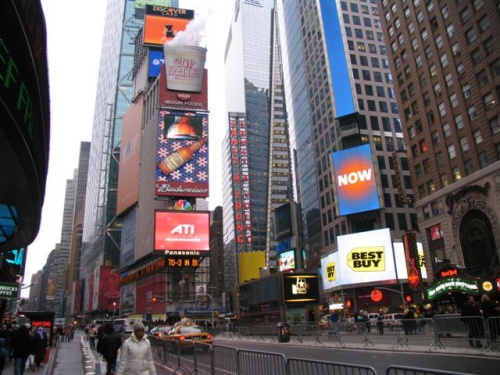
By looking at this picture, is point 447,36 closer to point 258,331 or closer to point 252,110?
point 258,331

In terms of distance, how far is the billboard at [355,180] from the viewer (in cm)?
7362

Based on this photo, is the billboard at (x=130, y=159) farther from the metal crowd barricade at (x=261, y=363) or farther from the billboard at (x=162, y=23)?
the metal crowd barricade at (x=261, y=363)

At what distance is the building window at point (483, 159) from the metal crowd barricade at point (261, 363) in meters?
42.2

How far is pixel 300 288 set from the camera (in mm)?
37562

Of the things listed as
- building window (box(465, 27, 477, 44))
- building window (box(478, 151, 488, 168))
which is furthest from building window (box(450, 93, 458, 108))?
building window (box(478, 151, 488, 168))

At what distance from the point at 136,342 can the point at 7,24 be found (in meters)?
5.81

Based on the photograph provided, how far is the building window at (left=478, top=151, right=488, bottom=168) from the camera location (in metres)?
44.4

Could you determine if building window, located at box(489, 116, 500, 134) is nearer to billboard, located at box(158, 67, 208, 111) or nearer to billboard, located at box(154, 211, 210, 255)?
billboard, located at box(154, 211, 210, 255)

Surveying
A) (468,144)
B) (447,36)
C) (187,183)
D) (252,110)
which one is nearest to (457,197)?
(468,144)

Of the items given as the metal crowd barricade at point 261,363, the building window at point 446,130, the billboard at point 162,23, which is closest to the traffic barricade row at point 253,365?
the metal crowd barricade at point 261,363

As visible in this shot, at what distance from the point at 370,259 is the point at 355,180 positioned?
13729 millimetres

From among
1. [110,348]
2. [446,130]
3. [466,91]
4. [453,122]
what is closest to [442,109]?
[446,130]

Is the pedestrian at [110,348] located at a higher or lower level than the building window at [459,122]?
lower

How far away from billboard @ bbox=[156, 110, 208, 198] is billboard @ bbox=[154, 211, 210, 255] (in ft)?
19.9
